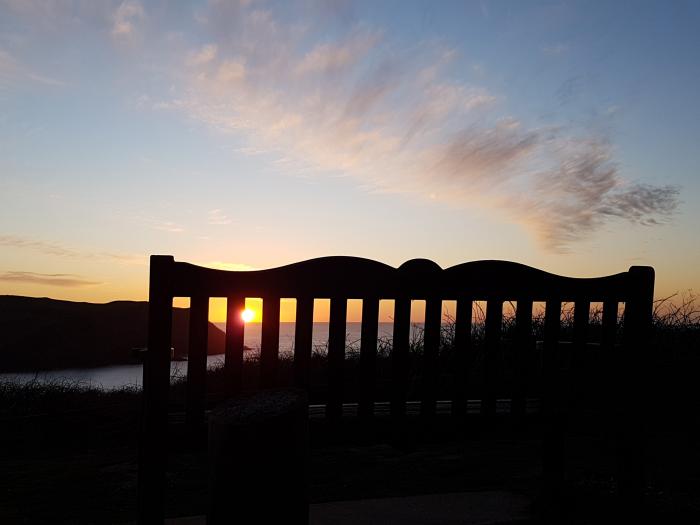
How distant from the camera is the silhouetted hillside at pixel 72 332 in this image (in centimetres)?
4044

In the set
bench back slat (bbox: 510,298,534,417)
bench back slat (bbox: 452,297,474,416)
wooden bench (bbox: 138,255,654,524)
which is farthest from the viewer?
bench back slat (bbox: 510,298,534,417)

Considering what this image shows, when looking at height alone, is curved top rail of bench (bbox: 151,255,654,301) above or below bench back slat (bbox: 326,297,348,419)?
above

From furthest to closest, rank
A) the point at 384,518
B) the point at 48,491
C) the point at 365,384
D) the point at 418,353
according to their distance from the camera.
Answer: the point at 418,353 → the point at 48,491 → the point at 384,518 → the point at 365,384

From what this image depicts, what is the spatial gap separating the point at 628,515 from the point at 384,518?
5.17 ft

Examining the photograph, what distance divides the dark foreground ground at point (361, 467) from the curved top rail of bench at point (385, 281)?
72cm

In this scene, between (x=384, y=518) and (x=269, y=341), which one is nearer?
(x=269, y=341)

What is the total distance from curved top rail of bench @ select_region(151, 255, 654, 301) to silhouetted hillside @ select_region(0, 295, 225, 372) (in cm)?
3612

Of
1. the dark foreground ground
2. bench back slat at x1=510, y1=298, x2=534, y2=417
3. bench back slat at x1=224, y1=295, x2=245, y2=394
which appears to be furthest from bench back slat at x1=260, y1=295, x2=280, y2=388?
bench back slat at x1=510, y1=298, x2=534, y2=417

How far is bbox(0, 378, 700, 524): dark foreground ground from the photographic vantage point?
363 cm

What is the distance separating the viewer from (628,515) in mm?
3605

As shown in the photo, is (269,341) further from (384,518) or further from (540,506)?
(540,506)

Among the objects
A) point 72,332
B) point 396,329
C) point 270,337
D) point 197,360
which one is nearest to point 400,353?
point 396,329

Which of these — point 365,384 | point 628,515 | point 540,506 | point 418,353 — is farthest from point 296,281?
point 418,353

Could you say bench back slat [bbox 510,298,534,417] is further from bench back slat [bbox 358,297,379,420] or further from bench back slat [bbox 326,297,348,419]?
bench back slat [bbox 326,297,348,419]
